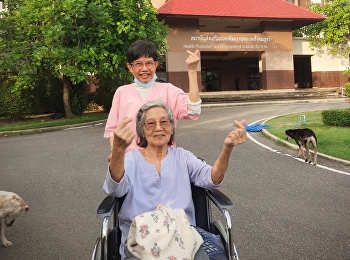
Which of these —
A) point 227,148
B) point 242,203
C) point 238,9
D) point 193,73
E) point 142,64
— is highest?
point 238,9

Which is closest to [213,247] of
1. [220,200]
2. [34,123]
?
[220,200]

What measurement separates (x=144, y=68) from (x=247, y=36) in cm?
2719

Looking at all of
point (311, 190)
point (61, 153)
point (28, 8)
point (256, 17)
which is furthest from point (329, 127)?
point (256, 17)

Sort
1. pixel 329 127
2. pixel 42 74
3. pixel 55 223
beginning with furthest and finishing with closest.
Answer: pixel 42 74, pixel 329 127, pixel 55 223

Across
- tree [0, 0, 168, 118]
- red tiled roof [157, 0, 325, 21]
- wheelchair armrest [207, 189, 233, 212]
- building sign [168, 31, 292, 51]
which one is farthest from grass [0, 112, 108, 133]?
wheelchair armrest [207, 189, 233, 212]

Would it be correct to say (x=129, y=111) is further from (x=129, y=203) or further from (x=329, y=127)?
(x=329, y=127)

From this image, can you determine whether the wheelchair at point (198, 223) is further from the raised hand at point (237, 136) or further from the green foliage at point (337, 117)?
the green foliage at point (337, 117)

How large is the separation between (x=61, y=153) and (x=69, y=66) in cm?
654

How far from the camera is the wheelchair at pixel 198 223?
2.24 m

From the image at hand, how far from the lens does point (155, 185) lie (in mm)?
2496

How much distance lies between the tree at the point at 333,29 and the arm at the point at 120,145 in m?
31.6

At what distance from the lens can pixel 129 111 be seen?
3.05m

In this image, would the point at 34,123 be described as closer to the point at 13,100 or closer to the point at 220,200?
the point at 13,100

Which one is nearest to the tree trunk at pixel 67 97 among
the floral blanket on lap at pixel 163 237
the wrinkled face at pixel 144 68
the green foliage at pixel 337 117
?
the green foliage at pixel 337 117
